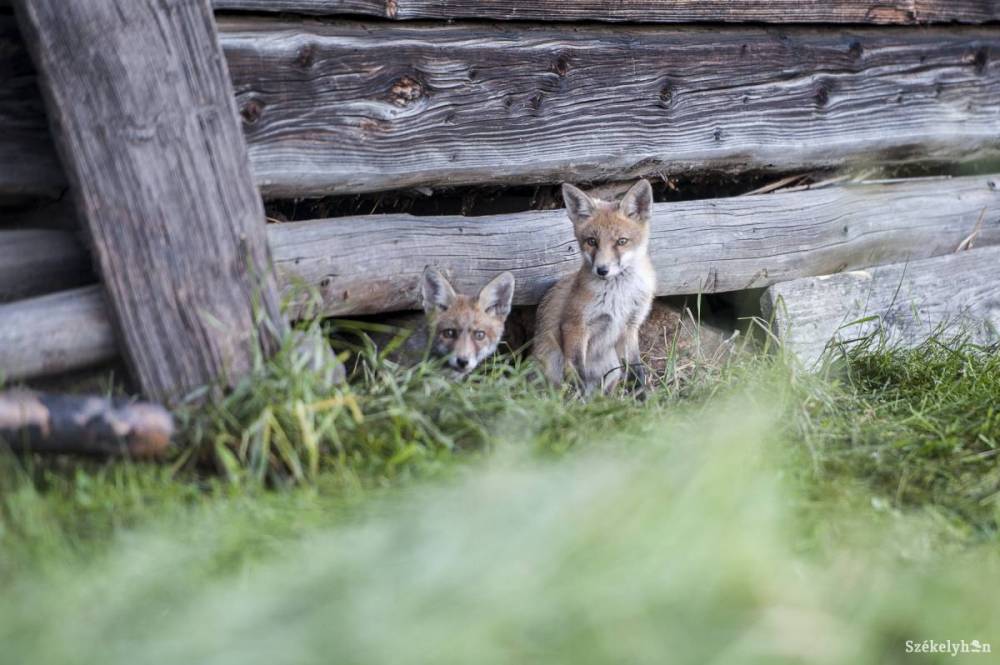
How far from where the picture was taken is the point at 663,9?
5066mm

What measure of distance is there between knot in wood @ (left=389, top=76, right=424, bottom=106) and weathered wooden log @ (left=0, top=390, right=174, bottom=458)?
1822mm

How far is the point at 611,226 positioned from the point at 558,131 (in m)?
0.53

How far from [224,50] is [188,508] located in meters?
1.89

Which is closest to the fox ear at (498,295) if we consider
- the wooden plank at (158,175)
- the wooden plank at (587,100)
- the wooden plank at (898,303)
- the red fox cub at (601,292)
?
the red fox cub at (601,292)

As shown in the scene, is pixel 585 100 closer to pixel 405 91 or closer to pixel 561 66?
pixel 561 66

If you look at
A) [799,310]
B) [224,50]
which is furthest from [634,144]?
[224,50]

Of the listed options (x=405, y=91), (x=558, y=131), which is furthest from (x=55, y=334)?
(x=558, y=131)

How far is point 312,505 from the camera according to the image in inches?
115

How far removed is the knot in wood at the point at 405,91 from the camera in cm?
A: 439

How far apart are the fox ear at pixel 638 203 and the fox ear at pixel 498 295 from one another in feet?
2.24

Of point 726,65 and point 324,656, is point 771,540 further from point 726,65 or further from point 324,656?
point 726,65

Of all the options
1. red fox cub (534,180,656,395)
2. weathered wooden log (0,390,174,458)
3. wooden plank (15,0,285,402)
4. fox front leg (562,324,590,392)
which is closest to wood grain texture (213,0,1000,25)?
wooden plank (15,0,285,402)

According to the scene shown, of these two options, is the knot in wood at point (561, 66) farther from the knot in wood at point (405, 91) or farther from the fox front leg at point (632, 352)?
the fox front leg at point (632, 352)

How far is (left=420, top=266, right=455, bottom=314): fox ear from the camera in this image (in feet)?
15.3
